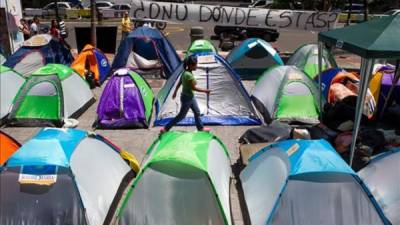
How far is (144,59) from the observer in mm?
14359

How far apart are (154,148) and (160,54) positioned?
8275 mm

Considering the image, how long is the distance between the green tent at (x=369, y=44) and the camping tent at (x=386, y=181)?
748 mm

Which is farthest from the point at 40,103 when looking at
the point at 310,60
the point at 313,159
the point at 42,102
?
the point at 310,60

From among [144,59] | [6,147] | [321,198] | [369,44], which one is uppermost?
[369,44]

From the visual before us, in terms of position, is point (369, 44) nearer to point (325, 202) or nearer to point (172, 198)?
point (325, 202)

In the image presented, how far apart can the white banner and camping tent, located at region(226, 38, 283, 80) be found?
2.43 metres

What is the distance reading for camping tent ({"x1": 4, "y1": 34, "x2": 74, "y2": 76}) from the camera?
1346cm

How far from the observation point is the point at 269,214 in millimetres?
5250

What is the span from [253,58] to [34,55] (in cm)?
703

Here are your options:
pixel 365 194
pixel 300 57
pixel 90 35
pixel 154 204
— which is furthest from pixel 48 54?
pixel 365 194

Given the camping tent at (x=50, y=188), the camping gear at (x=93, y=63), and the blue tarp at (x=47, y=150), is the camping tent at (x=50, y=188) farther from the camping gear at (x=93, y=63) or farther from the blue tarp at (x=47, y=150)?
the camping gear at (x=93, y=63)

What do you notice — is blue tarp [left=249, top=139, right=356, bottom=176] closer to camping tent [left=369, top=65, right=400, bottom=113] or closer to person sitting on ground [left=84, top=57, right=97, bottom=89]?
camping tent [left=369, top=65, right=400, bottom=113]

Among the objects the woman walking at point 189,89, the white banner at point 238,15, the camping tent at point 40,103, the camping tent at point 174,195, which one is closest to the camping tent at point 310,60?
the white banner at point 238,15

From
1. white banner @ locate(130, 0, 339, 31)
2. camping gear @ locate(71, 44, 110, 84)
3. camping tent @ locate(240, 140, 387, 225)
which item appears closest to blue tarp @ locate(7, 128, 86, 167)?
camping tent @ locate(240, 140, 387, 225)
